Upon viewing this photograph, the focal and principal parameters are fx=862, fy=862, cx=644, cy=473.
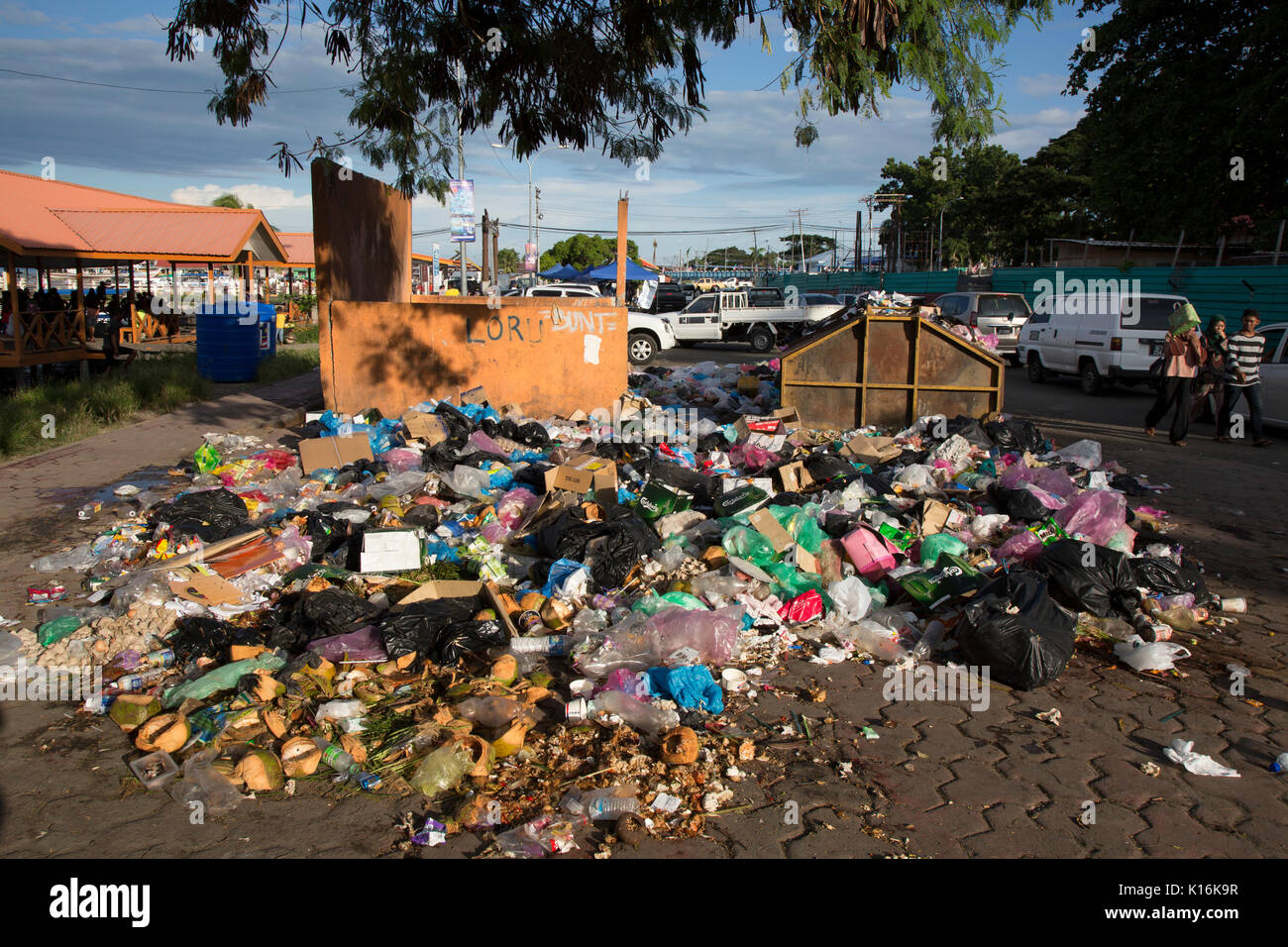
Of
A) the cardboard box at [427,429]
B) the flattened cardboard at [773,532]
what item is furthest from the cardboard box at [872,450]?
the cardboard box at [427,429]

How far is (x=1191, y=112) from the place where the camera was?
56.3ft

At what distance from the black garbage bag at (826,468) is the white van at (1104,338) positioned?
7834 millimetres

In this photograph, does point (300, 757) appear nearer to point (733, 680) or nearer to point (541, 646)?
point (541, 646)

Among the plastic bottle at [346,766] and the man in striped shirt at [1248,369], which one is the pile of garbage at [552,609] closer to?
the plastic bottle at [346,766]

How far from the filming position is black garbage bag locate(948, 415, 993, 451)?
338 inches

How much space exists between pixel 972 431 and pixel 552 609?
18.3ft

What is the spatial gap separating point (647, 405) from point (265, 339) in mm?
11504

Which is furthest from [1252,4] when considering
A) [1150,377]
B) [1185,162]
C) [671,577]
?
[671,577]

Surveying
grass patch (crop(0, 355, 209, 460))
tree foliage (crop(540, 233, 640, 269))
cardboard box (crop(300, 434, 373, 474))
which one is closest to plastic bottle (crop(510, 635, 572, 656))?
cardboard box (crop(300, 434, 373, 474))

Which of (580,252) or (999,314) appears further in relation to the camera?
(580,252)

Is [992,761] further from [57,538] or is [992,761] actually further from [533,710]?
[57,538]

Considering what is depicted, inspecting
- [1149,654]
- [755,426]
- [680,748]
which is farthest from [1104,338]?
[680,748]

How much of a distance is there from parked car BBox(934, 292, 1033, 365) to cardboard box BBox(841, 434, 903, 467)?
418 inches

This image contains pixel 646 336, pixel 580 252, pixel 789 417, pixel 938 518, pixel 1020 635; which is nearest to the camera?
pixel 1020 635
